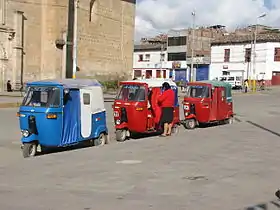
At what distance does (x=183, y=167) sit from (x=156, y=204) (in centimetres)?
282

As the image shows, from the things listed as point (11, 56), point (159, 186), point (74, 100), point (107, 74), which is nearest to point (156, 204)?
point (159, 186)

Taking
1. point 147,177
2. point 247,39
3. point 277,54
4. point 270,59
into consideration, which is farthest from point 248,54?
point 147,177

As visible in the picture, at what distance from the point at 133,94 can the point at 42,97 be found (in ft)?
11.9

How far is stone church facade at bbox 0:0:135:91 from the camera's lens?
38.8 meters

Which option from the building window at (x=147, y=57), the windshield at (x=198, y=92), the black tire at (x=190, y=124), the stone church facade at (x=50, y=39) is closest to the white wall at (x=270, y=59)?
the building window at (x=147, y=57)

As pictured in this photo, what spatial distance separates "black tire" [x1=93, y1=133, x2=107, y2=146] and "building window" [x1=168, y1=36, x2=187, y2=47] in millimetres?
66349

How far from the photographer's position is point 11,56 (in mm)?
38656

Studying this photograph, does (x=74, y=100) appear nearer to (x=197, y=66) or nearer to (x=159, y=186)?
(x=159, y=186)

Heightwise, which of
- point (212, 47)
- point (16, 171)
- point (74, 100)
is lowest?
point (16, 171)

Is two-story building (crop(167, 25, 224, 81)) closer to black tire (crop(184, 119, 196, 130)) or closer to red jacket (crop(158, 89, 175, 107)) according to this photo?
black tire (crop(184, 119, 196, 130))

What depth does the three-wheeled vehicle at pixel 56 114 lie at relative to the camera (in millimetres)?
11289

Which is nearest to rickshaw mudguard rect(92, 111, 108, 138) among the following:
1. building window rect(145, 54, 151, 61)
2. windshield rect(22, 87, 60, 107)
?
windshield rect(22, 87, 60, 107)

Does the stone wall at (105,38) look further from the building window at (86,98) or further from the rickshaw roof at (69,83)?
the building window at (86,98)

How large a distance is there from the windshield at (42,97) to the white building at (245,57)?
55691 mm
